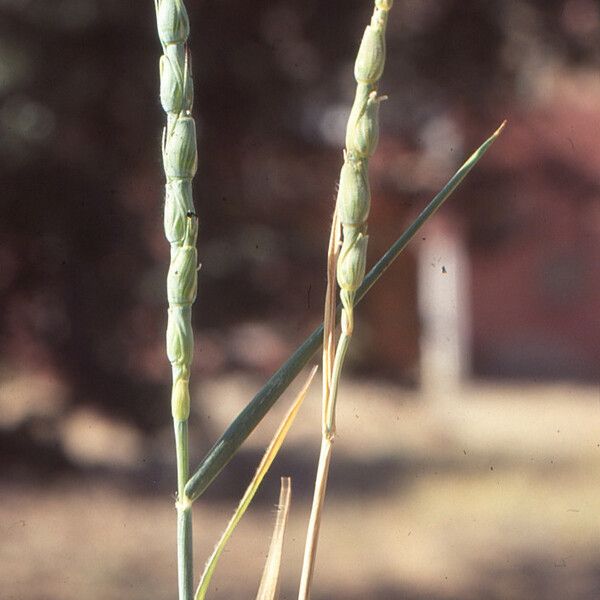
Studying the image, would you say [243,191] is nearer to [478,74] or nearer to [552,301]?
[478,74]

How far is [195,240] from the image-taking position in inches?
9.0

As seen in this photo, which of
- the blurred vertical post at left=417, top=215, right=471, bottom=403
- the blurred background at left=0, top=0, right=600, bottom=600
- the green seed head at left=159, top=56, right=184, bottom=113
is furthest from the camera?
the blurred vertical post at left=417, top=215, right=471, bottom=403

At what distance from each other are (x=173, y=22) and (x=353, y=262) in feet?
0.21

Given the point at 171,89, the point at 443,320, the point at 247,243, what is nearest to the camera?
the point at 171,89

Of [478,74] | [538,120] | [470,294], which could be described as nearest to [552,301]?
[470,294]

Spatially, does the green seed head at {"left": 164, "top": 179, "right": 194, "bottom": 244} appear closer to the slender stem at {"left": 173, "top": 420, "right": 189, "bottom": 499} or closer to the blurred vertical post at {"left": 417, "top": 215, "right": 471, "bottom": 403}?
the slender stem at {"left": 173, "top": 420, "right": 189, "bottom": 499}

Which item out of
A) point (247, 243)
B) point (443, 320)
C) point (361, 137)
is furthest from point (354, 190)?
point (443, 320)

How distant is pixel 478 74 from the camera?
2305 millimetres

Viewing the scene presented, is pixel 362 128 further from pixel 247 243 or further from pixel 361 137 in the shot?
pixel 247 243

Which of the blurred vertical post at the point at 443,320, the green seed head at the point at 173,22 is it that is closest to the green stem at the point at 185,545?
the green seed head at the point at 173,22

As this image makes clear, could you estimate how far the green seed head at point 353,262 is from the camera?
0.76ft

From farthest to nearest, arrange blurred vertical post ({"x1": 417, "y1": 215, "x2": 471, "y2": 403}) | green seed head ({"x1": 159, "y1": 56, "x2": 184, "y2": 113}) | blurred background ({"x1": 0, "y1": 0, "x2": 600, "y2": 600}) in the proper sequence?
blurred vertical post ({"x1": 417, "y1": 215, "x2": 471, "y2": 403}) → blurred background ({"x1": 0, "y1": 0, "x2": 600, "y2": 600}) → green seed head ({"x1": 159, "y1": 56, "x2": 184, "y2": 113})

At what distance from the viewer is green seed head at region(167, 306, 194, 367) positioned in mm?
229

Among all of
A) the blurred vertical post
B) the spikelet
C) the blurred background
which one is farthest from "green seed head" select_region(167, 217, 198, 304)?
the blurred vertical post
